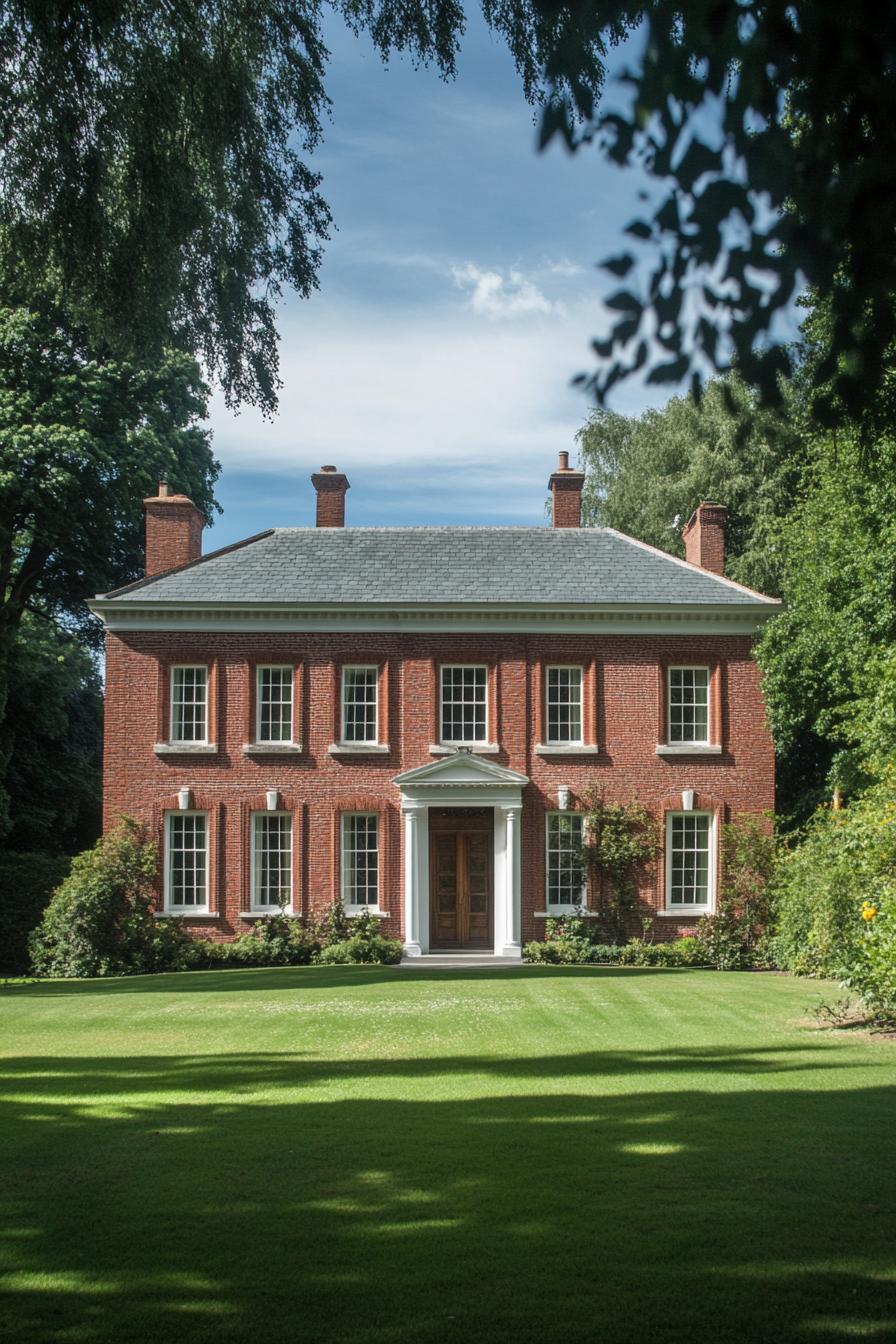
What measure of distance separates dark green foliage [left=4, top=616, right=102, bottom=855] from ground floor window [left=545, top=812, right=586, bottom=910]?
13.9 meters

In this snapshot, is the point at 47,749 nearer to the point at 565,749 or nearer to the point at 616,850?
the point at 565,749

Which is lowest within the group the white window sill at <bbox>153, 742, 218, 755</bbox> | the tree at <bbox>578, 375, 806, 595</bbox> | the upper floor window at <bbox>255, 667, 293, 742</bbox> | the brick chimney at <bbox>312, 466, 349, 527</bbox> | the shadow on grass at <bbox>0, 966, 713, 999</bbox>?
the shadow on grass at <bbox>0, 966, 713, 999</bbox>

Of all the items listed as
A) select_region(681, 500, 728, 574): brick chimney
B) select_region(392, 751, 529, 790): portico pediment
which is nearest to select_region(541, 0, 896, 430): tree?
select_region(392, 751, 529, 790): portico pediment

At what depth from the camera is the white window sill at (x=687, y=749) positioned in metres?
28.3

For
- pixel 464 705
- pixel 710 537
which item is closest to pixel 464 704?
pixel 464 705

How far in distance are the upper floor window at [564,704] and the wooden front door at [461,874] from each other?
238 cm

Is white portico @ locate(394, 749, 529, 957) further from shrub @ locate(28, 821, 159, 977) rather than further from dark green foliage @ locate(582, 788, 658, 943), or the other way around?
shrub @ locate(28, 821, 159, 977)

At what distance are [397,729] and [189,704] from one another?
15.1 feet

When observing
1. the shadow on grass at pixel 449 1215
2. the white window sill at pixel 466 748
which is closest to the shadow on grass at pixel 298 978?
the white window sill at pixel 466 748

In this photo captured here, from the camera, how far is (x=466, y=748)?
92.8 feet

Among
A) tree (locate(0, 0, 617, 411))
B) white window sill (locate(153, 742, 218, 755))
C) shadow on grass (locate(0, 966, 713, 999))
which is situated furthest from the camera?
white window sill (locate(153, 742, 218, 755))

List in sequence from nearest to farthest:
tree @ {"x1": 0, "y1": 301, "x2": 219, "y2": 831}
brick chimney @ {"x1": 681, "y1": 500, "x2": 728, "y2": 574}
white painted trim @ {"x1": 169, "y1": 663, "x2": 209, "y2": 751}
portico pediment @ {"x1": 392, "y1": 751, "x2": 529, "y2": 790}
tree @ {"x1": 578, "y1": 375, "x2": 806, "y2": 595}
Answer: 1. portico pediment @ {"x1": 392, "y1": 751, "x2": 529, "y2": 790}
2. white painted trim @ {"x1": 169, "y1": 663, "x2": 209, "y2": 751}
3. brick chimney @ {"x1": 681, "y1": 500, "x2": 728, "y2": 574}
4. tree @ {"x1": 0, "y1": 301, "x2": 219, "y2": 831}
5. tree @ {"x1": 578, "y1": 375, "x2": 806, "y2": 595}

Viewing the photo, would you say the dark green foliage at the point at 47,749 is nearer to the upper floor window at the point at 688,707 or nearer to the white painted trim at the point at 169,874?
the white painted trim at the point at 169,874

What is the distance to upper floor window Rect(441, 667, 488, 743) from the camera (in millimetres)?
28516
